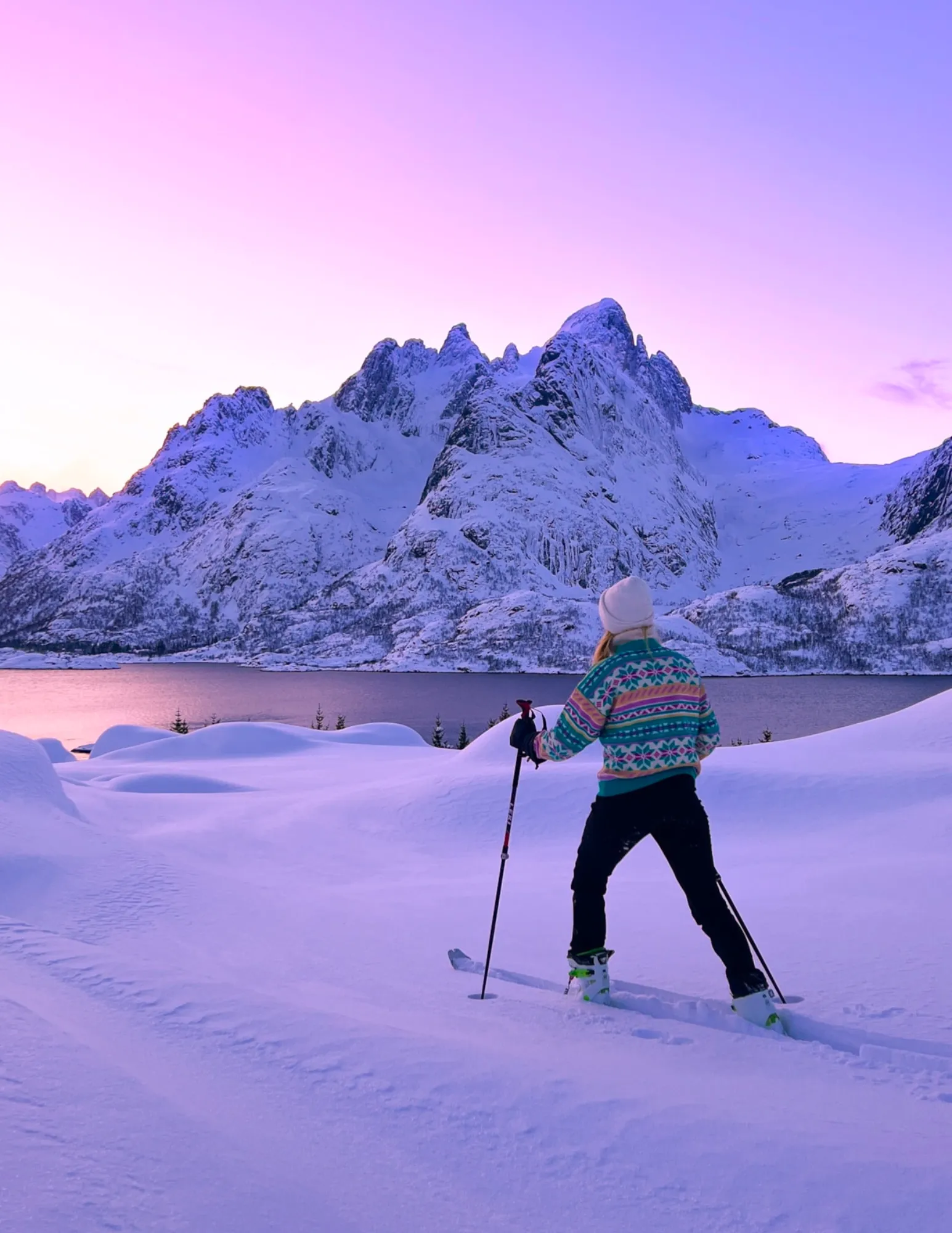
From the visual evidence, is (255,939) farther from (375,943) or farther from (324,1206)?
(324,1206)

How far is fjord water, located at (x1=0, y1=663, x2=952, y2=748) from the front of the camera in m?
101

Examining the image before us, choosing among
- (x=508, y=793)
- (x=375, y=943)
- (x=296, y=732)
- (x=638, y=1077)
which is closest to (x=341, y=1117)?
(x=638, y=1077)

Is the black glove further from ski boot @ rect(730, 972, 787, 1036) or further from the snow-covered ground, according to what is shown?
ski boot @ rect(730, 972, 787, 1036)

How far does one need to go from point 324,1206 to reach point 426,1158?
432mm

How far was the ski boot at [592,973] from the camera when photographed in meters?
4.38

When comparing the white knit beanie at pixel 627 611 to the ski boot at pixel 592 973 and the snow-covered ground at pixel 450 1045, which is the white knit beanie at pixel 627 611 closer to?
the ski boot at pixel 592 973

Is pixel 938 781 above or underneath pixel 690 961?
above

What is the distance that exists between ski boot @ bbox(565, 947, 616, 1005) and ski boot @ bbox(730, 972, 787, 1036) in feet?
2.22

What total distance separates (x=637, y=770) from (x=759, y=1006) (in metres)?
1.28

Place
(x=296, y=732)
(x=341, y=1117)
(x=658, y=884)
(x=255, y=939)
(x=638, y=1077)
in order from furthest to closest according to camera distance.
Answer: (x=296, y=732), (x=658, y=884), (x=255, y=939), (x=638, y=1077), (x=341, y=1117)

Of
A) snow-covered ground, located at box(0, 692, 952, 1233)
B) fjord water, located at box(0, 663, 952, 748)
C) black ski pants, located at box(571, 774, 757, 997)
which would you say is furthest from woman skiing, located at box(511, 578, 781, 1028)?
fjord water, located at box(0, 663, 952, 748)

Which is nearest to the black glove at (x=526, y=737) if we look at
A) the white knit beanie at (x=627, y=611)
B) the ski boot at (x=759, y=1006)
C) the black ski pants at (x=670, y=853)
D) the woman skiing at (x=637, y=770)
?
the woman skiing at (x=637, y=770)

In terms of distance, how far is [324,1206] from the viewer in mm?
2352

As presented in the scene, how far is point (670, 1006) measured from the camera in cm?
426
